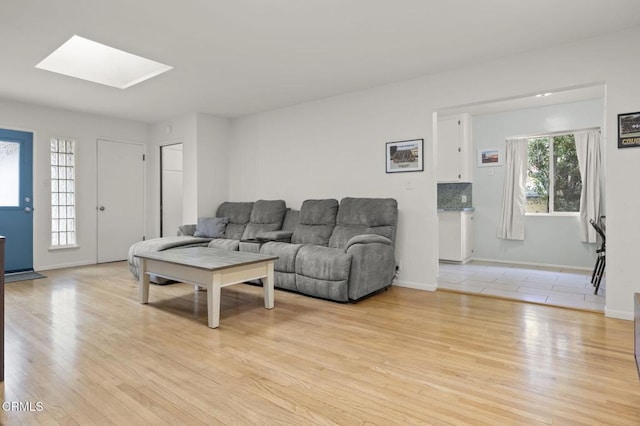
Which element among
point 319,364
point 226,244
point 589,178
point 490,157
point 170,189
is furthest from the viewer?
point 170,189

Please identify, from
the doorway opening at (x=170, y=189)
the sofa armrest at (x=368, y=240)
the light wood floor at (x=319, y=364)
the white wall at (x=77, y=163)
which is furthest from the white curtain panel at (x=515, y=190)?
the white wall at (x=77, y=163)

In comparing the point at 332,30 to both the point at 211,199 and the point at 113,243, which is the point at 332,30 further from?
the point at 113,243

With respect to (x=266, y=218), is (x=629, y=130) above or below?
above

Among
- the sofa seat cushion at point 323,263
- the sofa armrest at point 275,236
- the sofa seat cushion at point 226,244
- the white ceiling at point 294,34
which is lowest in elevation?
the sofa seat cushion at point 323,263

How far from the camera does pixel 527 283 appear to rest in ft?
14.6

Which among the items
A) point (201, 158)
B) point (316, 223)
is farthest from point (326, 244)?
point (201, 158)

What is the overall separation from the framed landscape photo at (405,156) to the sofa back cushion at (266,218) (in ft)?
5.47

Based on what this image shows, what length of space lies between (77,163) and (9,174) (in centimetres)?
88

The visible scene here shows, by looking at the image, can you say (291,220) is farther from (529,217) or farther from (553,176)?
(553,176)

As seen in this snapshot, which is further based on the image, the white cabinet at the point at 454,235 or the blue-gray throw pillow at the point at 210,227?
the white cabinet at the point at 454,235

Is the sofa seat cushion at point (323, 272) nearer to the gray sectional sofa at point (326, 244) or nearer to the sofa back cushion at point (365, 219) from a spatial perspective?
the gray sectional sofa at point (326, 244)

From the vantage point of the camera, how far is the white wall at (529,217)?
5309 millimetres

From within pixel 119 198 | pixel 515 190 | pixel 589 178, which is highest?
pixel 589 178

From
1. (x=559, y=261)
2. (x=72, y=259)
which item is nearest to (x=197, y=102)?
(x=72, y=259)
